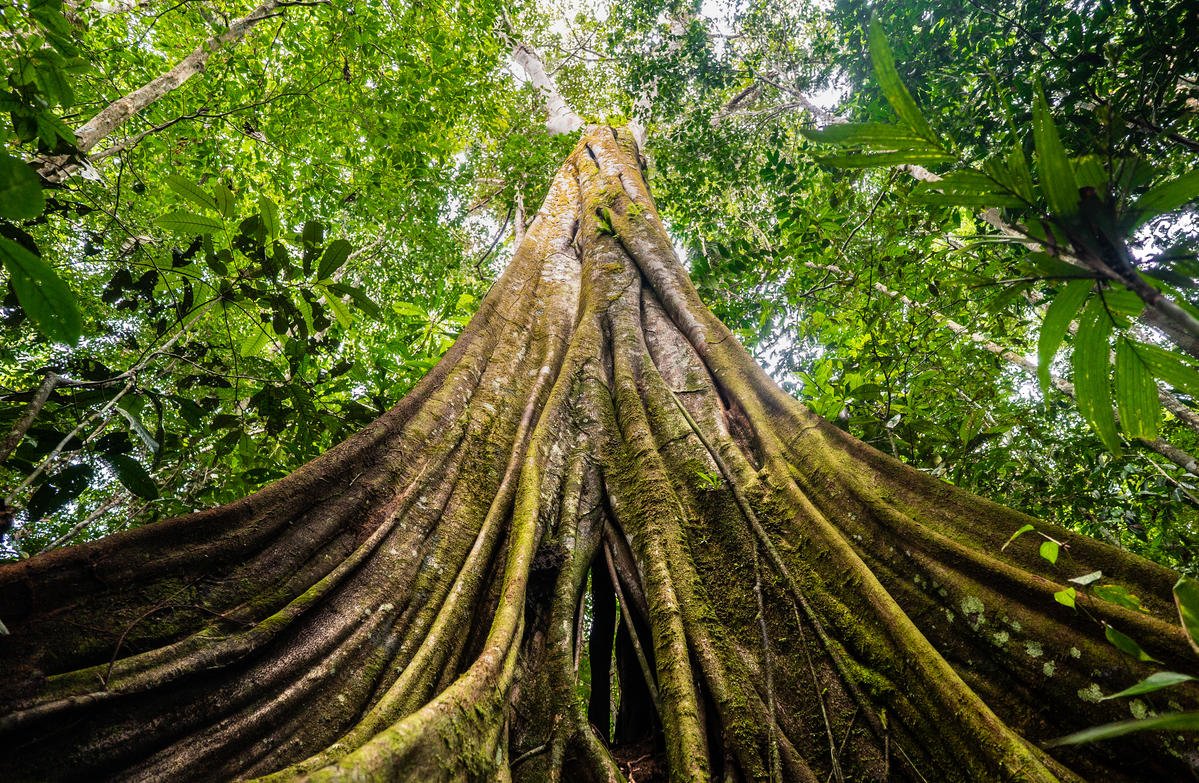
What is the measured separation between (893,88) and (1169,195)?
346 mm

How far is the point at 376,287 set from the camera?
7.30m

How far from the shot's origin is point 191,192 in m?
1.59

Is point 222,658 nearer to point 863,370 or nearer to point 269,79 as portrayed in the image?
point 863,370

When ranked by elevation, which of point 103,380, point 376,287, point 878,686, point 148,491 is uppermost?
point 376,287

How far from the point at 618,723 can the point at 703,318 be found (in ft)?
6.05

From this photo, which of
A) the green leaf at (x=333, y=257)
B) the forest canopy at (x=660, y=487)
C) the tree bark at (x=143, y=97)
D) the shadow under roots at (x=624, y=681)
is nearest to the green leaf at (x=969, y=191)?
the forest canopy at (x=660, y=487)

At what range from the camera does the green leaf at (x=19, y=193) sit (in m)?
0.77

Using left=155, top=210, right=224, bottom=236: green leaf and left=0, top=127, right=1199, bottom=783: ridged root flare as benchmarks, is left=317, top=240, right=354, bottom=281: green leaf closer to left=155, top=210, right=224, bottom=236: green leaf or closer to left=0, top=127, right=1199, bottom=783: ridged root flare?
left=155, top=210, right=224, bottom=236: green leaf

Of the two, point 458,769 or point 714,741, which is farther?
point 714,741

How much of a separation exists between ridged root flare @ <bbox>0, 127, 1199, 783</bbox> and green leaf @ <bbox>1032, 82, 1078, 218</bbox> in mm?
1024

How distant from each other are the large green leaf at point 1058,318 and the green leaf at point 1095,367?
0.08 feet

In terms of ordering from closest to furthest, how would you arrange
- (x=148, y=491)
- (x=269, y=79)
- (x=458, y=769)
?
1. (x=458, y=769)
2. (x=148, y=491)
3. (x=269, y=79)

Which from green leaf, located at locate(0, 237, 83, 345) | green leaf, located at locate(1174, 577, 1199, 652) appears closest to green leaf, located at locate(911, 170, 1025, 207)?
green leaf, located at locate(1174, 577, 1199, 652)

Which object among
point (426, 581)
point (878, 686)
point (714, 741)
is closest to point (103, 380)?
point (426, 581)
